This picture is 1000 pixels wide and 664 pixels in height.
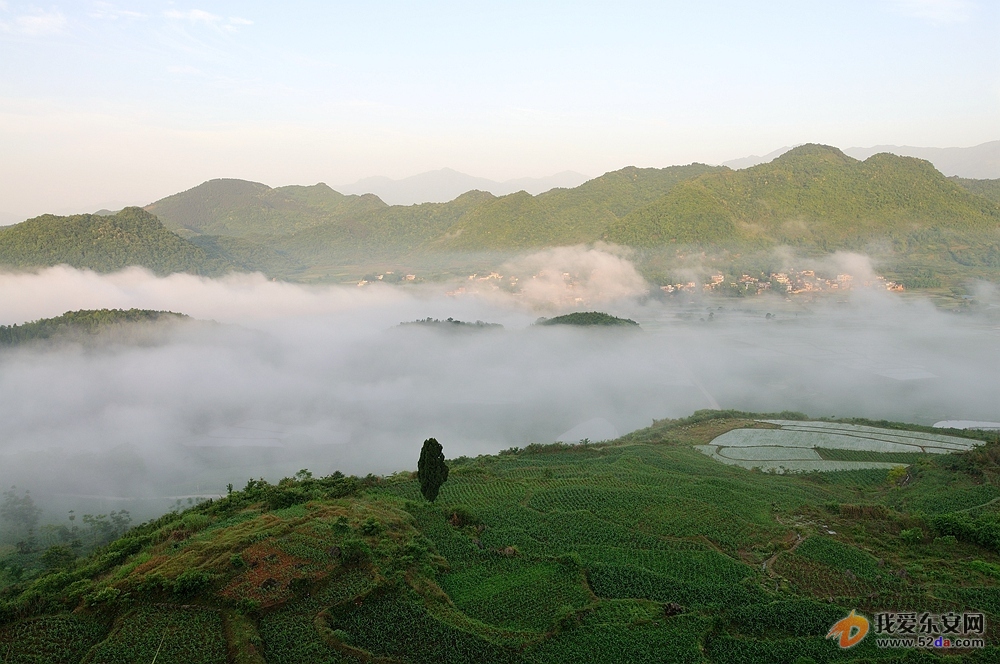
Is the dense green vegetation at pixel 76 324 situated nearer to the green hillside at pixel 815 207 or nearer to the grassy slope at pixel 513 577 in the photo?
the grassy slope at pixel 513 577

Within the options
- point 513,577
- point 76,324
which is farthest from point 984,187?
point 76,324

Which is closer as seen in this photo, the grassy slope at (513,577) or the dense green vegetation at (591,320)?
the grassy slope at (513,577)

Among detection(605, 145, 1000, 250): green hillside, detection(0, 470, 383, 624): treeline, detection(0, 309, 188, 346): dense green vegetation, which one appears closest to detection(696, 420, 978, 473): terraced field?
detection(0, 470, 383, 624): treeline

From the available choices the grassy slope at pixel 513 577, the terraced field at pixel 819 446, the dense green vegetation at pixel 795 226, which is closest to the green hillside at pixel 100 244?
the dense green vegetation at pixel 795 226

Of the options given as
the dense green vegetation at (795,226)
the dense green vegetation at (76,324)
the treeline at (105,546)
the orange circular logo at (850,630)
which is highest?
the dense green vegetation at (795,226)

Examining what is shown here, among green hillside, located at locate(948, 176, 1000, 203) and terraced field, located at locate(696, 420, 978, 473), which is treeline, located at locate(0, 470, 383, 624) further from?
green hillside, located at locate(948, 176, 1000, 203)

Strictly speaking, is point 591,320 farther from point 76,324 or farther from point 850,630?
point 850,630

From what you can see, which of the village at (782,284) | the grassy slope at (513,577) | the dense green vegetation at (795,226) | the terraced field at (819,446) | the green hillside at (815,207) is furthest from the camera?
the green hillside at (815,207)
